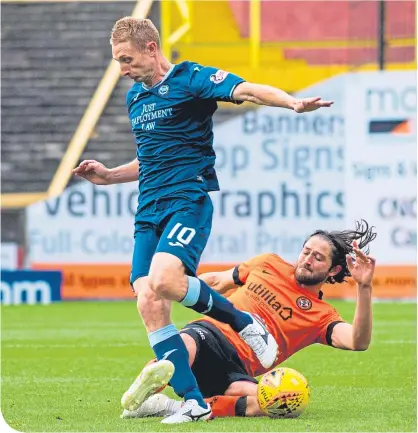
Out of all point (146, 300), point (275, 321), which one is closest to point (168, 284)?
point (146, 300)

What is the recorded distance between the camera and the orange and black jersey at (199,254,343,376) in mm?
7270

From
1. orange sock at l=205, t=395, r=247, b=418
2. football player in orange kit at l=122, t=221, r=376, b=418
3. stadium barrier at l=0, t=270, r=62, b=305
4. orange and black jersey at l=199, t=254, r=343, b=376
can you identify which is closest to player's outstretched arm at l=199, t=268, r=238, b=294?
football player in orange kit at l=122, t=221, r=376, b=418

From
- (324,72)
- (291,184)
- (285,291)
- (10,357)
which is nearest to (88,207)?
(291,184)

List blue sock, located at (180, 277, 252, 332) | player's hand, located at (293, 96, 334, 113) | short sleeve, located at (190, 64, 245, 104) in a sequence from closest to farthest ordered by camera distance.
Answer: player's hand, located at (293, 96, 334, 113), blue sock, located at (180, 277, 252, 332), short sleeve, located at (190, 64, 245, 104)

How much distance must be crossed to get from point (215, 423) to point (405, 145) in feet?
43.4

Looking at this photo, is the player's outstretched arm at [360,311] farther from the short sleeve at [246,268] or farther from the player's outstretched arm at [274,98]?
the player's outstretched arm at [274,98]

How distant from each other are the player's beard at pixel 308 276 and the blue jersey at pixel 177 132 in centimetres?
73

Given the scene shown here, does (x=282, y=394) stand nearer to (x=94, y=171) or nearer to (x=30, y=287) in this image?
(x=94, y=171)

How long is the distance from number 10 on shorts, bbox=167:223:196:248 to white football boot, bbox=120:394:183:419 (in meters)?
0.89

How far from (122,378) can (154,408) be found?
2.19 meters

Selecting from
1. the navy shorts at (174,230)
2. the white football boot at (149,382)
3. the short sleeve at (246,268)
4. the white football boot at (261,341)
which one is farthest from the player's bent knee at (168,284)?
the short sleeve at (246,268)

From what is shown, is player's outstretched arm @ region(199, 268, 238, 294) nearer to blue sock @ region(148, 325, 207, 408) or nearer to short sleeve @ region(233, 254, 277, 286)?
short sleeve @ region(233, 254, 277, 286)

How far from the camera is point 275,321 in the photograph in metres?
7.32

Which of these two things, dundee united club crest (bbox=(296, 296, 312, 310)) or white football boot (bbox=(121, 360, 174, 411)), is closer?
white football boot (bbox=(121, 360, 174, 411))
